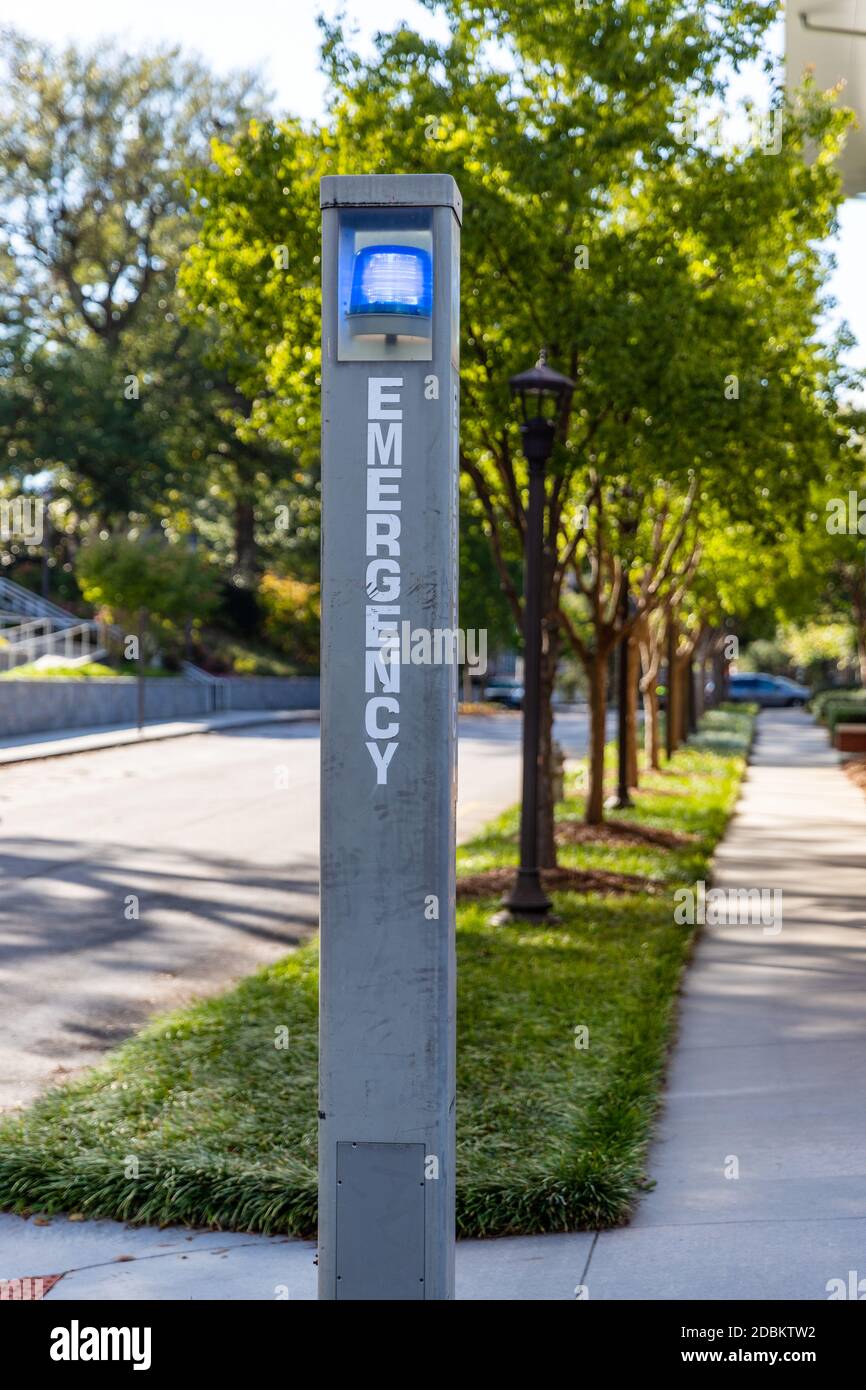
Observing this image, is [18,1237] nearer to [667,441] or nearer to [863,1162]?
[863,1162]

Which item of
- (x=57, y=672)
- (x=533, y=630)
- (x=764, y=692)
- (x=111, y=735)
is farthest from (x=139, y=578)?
(x=764, y=692)

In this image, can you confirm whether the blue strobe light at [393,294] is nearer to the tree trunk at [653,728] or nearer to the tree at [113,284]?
the tree trunk at [653,728]

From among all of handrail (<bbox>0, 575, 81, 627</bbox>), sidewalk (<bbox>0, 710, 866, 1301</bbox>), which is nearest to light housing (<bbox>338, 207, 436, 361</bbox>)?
sidewalk (<bbox>0, 710, 866, 1301</bbox>)

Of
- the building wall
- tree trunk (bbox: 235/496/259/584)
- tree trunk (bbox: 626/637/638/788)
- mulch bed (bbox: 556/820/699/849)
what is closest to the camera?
mulch bed (bbox: 556/820/699/849)

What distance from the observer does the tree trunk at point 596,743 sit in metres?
16.0

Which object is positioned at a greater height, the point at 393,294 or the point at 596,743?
the point at 393,294

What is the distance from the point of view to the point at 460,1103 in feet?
20.4

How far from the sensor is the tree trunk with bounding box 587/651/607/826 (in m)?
16.0

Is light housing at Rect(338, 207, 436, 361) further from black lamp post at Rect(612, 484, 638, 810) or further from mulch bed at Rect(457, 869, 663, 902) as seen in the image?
black lamp post at Rect(612, 484, 638, 810)

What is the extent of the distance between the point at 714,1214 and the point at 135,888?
8148 millimetres

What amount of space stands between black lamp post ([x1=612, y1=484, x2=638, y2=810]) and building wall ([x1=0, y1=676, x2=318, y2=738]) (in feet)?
49.7

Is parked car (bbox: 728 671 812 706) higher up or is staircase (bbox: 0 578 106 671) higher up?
staircase (bbox: 0 578 106 671)

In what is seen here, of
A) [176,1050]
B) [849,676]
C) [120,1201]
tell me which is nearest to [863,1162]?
[120,1201]

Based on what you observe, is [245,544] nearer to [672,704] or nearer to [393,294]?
[672,704]
